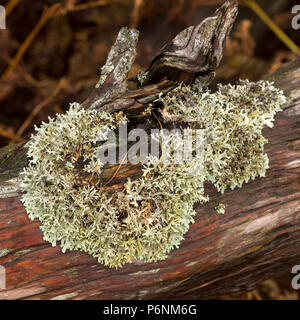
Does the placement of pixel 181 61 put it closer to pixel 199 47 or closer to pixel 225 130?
pixel 199 47

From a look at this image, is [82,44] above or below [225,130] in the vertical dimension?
above

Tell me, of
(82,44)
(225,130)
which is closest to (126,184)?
(225,130)

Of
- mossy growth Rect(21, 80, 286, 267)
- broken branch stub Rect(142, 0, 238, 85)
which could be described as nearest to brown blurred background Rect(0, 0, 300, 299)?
broken branch stub Rect(142, 0, 238, 85)

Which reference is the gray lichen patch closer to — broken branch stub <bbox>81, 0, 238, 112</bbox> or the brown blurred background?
broken branch stub <bbox>81, 0, 238, 112</bbox>

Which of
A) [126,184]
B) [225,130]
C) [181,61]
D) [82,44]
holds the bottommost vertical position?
[126,184]

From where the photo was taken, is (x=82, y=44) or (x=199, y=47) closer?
(x=199, y=47)

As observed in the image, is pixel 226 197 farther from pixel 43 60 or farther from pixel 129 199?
pixel 43 60

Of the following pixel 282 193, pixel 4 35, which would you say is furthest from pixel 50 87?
pixel 282 193
